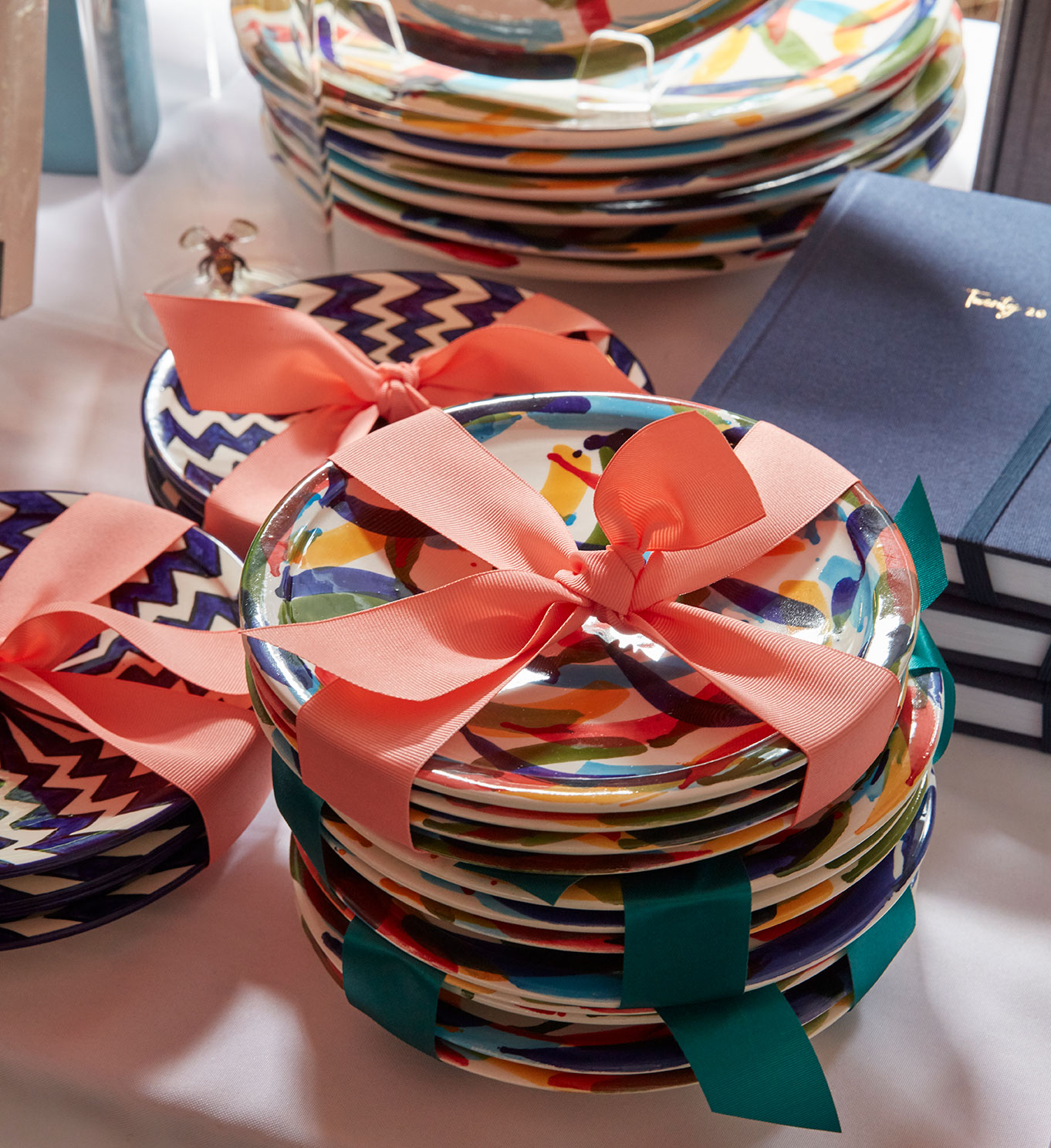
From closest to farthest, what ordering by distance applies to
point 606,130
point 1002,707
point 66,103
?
point 1002,707 → point 606,130 → point 66,103

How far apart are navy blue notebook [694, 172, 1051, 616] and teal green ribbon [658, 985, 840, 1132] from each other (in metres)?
0.23

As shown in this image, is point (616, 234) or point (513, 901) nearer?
point (513, 901)

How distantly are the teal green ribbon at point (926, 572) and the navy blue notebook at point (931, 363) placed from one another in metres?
0.07

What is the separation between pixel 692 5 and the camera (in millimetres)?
787

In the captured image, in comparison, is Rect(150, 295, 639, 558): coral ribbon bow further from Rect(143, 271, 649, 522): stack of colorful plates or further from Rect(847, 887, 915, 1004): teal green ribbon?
Rect(847, 887, 915, 1004): teal green ribbon

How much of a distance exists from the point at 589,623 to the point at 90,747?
24 cm

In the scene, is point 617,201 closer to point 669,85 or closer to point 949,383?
point 669,85

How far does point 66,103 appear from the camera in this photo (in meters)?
0.88

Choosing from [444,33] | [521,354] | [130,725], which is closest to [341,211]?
[444,33]

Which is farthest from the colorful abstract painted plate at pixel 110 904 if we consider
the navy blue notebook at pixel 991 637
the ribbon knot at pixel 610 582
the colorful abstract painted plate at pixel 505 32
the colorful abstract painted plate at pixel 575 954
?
the colorful abstract painted plate at pixel 505 32

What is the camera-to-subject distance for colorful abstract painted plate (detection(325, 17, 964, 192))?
27.5 inches

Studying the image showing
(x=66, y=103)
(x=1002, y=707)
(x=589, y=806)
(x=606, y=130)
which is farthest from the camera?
(x=66, y=103)

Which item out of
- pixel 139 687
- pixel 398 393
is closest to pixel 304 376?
pixel 398 393

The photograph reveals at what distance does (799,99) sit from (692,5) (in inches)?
5.1
